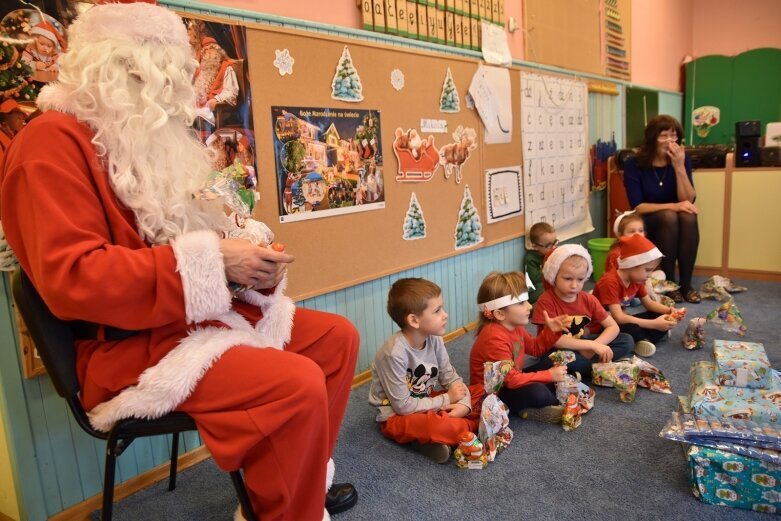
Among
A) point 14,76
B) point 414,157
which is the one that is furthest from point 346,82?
point 14,76

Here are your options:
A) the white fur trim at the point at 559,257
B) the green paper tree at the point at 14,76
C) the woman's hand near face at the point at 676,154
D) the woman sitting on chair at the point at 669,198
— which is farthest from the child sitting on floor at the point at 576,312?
the green paper tree at the point at 14,76

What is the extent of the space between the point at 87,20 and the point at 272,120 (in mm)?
858

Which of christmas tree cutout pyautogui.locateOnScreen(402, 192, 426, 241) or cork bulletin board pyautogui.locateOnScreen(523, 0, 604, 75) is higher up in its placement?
cork bulletin board pyautogui.locateOnScreen(523, 0, 604, 75)

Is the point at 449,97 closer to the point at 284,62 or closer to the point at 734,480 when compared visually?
the point at 284,62

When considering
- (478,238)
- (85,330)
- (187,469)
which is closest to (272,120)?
(85,330)

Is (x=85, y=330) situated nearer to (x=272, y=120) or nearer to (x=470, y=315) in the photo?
(x=272, y=120)

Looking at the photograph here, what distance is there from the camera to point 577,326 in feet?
7.58

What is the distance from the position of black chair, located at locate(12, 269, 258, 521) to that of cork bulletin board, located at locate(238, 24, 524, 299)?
927 mm

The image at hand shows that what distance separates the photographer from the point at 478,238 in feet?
10.4

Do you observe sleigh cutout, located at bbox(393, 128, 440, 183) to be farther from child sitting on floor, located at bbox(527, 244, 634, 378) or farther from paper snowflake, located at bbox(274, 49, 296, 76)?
child sitting on floor, located at bbox(527, 244, 634, 378)

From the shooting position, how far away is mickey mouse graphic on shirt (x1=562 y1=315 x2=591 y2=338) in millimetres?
2295

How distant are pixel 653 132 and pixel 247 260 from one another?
3407 mm

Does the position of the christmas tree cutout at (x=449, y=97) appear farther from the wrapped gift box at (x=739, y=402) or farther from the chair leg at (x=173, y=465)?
the chair leg at (x=173, y=465)

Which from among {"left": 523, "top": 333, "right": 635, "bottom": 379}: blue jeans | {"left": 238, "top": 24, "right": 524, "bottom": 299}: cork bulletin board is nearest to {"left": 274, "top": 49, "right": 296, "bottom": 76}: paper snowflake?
{"left": 238, "top": 24, "right": 524, "bottom": 299}: cork bulletin board
